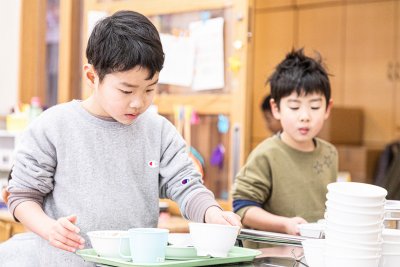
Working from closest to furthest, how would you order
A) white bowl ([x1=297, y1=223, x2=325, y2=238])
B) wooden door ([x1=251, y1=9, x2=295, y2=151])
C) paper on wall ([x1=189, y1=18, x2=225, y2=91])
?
white bowl ([x1=297, y1=223, x2=325, y2=238]), paper on wall ([x1=189, y1=18, x2=225, y2=91]), wooden door ([x1=251, y1=9, x2=295, y2=151])

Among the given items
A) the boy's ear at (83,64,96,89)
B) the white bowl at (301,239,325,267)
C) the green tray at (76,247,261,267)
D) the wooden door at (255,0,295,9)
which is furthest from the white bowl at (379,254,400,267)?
the wooden door at (255,0,295,9)

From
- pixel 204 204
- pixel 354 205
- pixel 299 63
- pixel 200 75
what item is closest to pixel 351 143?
pixel 200 75

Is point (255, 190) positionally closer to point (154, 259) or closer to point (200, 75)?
point (154, 259)

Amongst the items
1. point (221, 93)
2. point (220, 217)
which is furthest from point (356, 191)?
point (221, 93)

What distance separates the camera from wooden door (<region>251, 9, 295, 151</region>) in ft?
20.5

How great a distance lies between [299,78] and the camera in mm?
2227

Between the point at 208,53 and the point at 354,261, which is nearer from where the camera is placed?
the point at 354,261

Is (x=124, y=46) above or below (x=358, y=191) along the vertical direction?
above

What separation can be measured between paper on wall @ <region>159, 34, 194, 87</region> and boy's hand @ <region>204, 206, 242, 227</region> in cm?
212

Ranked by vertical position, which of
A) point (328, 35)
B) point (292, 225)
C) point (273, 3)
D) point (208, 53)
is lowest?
point (292, 225)

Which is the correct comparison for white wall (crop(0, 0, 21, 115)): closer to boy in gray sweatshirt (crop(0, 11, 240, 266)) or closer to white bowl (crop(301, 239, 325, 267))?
boy in gray sweatshirt (crop(0, 11, 240, 266))

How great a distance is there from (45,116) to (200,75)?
203 centimetres

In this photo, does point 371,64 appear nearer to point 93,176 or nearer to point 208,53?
point 208,53

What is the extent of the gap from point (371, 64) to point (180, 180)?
4.41 meters
